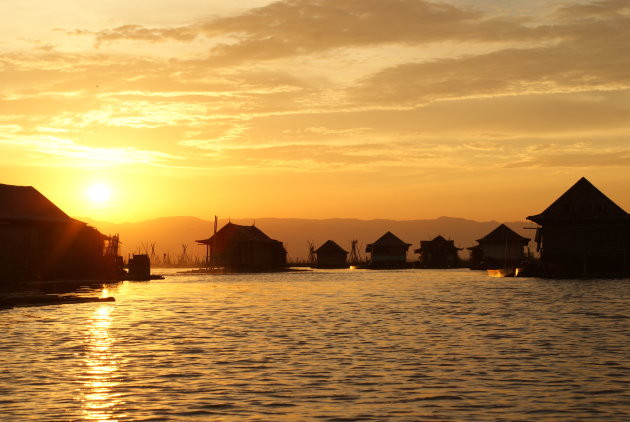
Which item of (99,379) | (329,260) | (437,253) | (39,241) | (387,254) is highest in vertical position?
(437,253)

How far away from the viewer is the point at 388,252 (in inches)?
5748

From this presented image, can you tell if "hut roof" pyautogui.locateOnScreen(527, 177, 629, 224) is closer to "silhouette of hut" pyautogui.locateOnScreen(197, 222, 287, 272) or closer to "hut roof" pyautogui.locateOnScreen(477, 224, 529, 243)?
"hut roof" pyautogui.locateOnScreen(477, 224, 529, 243)

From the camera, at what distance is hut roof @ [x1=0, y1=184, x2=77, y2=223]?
53.3 m

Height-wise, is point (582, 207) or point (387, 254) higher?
point (582, 207)

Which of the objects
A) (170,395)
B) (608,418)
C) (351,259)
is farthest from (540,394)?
(351,259)

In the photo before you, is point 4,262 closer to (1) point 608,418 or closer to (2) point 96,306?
(2) point 96,306

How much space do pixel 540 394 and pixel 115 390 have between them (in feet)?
26.3

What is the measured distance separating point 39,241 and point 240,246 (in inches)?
2083

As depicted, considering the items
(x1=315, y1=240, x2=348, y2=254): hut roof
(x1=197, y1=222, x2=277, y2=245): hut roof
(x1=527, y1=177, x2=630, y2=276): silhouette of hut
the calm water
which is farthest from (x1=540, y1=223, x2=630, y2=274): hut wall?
(x1=315, y1=240, x2=348, y2=254): hut roof

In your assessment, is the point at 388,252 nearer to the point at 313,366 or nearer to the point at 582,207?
the point at 582,207

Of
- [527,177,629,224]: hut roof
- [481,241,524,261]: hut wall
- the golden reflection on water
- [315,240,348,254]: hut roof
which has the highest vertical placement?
[527,177,629,224]: hut roof

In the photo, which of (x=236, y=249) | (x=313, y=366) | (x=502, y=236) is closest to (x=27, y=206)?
(x=313, y=366)

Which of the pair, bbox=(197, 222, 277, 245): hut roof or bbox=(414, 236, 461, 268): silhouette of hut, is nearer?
bbox=(197, 222, 277, 245): hut roof

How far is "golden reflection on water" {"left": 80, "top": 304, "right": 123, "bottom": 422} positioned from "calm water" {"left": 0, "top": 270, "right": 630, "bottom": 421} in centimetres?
3
